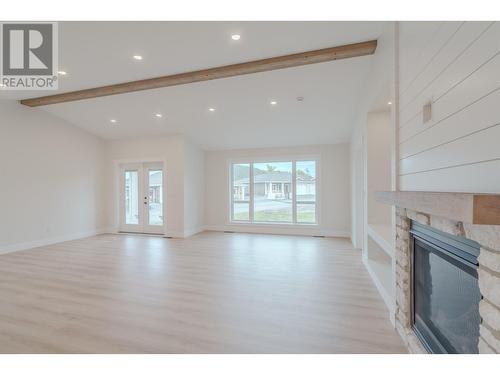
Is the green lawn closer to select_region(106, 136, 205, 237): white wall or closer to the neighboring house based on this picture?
the neighboring house

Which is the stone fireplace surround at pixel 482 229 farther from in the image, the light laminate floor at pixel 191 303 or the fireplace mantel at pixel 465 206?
the light laminate floor at pixel 191 303

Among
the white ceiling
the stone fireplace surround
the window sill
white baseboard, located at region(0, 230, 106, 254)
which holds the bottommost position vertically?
white baseboard, located at region(0, 230, 106, 254)

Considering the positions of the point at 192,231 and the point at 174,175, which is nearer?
the point at 174,175

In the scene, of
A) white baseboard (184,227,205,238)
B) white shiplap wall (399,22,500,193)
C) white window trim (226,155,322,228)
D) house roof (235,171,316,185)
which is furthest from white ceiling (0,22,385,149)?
white baseboard (184,227,205,238)

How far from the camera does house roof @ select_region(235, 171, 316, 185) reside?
7.28 meters

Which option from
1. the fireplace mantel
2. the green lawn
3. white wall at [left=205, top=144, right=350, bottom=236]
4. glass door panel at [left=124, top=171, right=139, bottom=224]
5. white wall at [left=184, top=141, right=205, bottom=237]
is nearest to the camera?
the fireplace mantel

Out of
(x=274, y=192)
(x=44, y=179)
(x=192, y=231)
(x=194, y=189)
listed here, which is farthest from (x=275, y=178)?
(x=44, y=179)

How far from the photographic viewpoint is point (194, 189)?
289 inches

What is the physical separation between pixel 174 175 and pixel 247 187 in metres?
2.20

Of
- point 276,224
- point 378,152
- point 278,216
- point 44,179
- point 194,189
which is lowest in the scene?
point 276,224

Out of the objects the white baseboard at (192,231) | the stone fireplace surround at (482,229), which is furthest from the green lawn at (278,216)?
the stone fireplace surround at (482,229)

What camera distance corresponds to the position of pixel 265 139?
6.83 metres

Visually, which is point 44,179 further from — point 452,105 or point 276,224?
point 452,105

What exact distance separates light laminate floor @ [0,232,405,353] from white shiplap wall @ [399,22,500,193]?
1474mm
